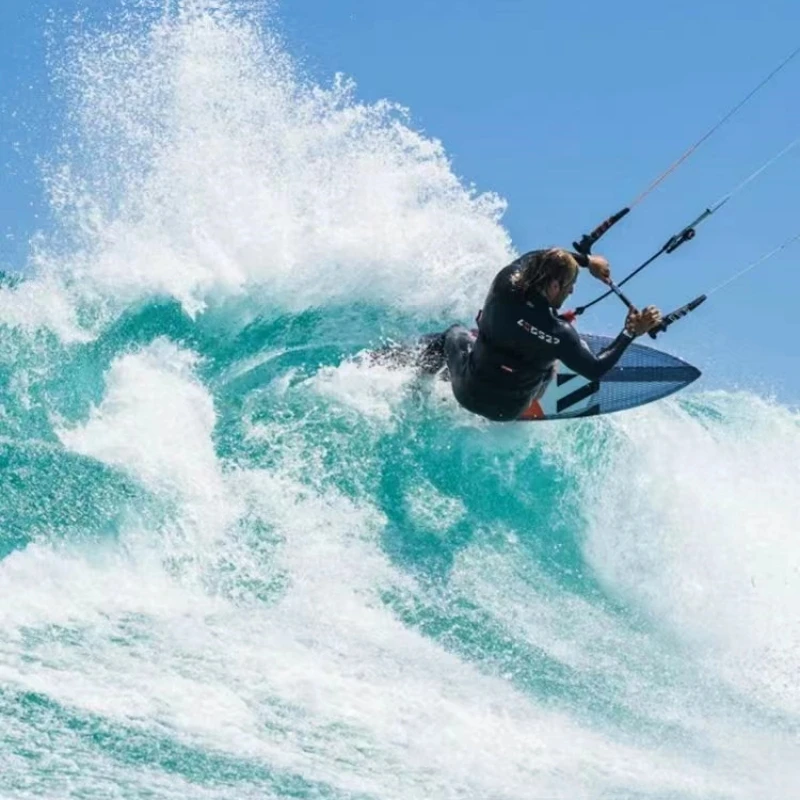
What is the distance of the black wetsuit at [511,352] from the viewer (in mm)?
6660

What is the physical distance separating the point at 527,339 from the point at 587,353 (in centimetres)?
40

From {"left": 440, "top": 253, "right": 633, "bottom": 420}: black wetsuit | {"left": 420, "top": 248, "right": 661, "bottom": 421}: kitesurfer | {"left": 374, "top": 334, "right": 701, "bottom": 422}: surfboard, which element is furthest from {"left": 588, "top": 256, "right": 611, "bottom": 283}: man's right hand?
{"left": 374, "top": 334, "right": 701, "bottom": 422}: surfboard

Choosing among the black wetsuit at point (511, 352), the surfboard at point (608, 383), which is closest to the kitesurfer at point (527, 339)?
the black wetsuit at point (511, 352)

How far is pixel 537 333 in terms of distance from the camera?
675 cm

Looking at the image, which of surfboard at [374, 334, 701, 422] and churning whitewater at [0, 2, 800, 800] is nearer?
churning whitewater at [0, 2, 800, 800]

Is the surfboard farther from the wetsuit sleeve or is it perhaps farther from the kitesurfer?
the wetsuit sleeve

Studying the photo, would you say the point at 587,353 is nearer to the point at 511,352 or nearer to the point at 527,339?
the point at 527,339

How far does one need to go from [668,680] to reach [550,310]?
225 cm

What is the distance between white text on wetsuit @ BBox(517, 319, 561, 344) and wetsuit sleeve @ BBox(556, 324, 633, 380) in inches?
1.7

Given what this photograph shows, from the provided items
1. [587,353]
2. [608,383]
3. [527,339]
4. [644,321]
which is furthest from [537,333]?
[608,383]

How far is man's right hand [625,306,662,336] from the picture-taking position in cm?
662

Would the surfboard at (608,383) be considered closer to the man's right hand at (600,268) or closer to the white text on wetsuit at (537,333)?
the man's right hand at (600,268)

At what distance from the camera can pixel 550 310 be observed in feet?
22.0

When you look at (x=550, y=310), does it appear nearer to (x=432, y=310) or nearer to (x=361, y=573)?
(x=361, y=573)
